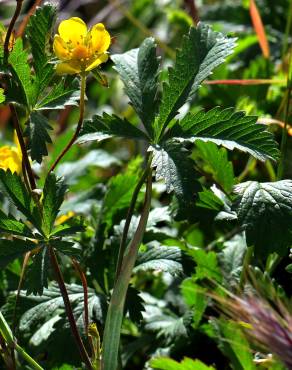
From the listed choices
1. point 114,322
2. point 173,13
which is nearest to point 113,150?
point 173,13

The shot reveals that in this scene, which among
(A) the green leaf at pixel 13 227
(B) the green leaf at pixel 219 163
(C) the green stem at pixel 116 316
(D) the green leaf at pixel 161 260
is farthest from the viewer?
(B) the green leaf at pixel 219 163

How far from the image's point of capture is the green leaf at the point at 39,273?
1264 mm

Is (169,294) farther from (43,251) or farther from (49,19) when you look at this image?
(49,19)

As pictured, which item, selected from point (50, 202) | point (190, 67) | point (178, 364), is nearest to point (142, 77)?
point (190, 67)

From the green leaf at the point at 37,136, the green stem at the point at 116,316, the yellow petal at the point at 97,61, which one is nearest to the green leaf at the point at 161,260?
the green stem at the point at 116,316

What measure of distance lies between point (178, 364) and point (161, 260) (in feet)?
0.92

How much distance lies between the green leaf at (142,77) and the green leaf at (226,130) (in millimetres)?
70

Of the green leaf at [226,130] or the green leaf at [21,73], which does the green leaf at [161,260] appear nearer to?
the green leaf at [226,130]

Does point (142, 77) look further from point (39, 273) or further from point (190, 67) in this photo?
point (39, 273)

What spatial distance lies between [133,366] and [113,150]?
1325mm

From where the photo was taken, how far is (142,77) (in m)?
1.44

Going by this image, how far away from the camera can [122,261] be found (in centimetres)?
129

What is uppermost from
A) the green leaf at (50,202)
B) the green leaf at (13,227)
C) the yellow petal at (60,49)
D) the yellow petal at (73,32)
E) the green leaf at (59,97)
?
the yellow petal at (73,32)

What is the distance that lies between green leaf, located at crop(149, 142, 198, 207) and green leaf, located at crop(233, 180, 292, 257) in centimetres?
9
